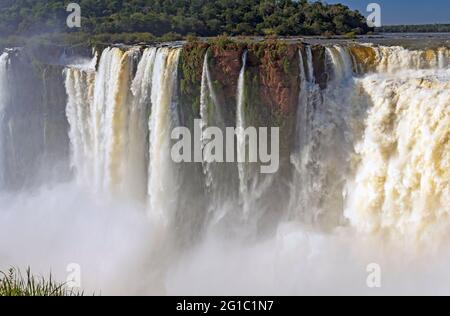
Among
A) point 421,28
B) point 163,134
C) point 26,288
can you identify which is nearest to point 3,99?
point 163,134

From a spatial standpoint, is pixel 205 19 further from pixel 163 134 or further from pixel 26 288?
pixel 26 288

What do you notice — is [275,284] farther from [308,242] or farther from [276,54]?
[276,54]

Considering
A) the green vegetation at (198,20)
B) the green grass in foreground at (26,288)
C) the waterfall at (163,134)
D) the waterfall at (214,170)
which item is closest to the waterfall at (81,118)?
the waterfall at (163,134)

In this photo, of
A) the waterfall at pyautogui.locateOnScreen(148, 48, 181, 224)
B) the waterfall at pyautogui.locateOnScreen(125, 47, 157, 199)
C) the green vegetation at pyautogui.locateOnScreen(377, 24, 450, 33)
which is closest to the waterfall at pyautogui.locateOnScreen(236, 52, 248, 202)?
the waterfall at pyautogui.locateOnScreen(148, 48, 181, 224)

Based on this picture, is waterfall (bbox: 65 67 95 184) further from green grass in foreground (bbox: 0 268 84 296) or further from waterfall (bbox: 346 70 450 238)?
green grass in foreground (bbox: 0 268 84 296)

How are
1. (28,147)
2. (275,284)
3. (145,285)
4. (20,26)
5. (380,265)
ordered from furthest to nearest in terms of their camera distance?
1. (20,26)
2. (28,147)
3. (145,285)
4. (275,284)
5. (380,265)

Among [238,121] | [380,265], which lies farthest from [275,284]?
[238,121]
